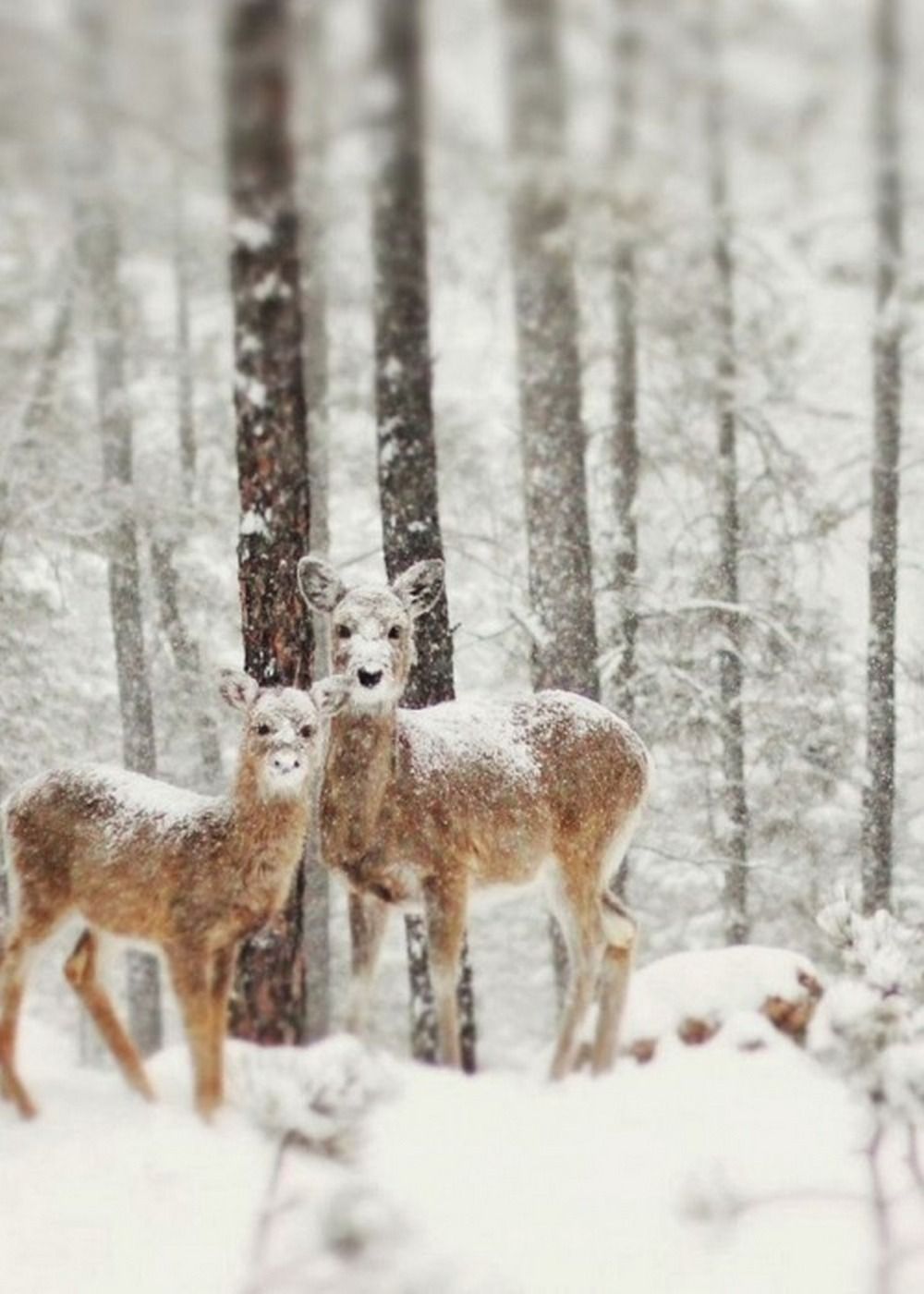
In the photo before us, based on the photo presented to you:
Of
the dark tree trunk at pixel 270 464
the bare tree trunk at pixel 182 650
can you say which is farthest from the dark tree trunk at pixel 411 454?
the bare tree trunk at pixel 182 650

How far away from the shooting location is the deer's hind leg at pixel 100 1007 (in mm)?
5305

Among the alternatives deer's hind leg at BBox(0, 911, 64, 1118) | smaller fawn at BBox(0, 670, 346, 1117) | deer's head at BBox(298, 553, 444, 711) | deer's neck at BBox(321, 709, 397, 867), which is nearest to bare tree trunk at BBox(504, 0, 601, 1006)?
deer's head at BBox(298, 553, 444, 711)

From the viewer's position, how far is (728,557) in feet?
32.0

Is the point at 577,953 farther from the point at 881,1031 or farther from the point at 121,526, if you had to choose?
the point at 121,526

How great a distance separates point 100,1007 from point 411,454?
311 cm

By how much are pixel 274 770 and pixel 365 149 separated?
13.1 ft

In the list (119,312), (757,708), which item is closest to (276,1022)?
(757,708)

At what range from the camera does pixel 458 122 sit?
7.22 metres

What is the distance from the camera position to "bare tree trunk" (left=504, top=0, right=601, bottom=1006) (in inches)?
294

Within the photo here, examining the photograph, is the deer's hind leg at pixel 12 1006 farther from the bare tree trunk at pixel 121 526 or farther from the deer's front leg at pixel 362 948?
the bare tree trunk at pixel 121 526

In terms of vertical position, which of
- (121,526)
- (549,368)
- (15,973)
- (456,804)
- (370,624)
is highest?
(549,368)

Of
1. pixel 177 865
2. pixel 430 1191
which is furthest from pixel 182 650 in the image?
pixel 430 1191

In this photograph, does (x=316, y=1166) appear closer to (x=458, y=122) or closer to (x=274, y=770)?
(x=274, y=770)

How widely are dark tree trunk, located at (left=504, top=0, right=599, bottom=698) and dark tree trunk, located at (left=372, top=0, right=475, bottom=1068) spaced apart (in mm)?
766
